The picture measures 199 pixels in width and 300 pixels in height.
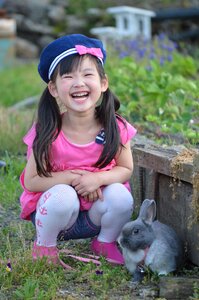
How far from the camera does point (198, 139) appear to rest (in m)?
4.71

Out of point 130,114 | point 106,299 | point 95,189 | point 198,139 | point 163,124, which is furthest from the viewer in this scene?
point 130,114

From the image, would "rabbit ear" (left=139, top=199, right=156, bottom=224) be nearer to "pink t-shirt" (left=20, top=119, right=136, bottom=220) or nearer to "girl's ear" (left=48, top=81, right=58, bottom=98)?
"pink t-shirt" (left=20, top=119, right=136, bottom=220)

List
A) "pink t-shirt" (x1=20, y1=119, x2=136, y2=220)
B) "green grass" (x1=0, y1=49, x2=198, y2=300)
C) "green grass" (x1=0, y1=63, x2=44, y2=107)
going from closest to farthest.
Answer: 1. "green grass" (x1=0, y1=49, x2=198, y2=300)
2. "pink t-shirt" (x1=20, y1=119, x2=136, y2=220)
3. "green grass" (x1=0, y1=63, x2=44, y2=107)

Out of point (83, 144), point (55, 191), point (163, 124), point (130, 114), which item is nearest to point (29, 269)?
point (55, 191)

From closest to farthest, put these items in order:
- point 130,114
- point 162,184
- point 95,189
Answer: point 95,189 < point 162,184 < point 130,114

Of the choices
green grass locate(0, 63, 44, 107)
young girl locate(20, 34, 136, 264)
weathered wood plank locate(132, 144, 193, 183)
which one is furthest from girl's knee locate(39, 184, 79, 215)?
green grass locate(0, 63, 44, 107)

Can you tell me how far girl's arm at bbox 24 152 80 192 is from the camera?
3760 millimetres

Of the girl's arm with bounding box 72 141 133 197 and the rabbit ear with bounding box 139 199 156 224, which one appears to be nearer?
the rabbit ear with bounding box 139 199 156 224

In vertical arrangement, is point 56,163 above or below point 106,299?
above

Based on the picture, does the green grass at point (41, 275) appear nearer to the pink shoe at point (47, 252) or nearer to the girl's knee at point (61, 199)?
the pink shoe at point (47, 252)

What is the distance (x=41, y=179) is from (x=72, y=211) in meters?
0.23

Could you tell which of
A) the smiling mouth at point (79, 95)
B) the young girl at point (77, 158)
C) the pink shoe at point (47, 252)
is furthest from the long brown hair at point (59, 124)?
the pink shoe at point (47, 252)

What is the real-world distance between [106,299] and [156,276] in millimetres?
325

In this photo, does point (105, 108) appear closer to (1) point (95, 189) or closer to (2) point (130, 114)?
(1) point (95, 189)
